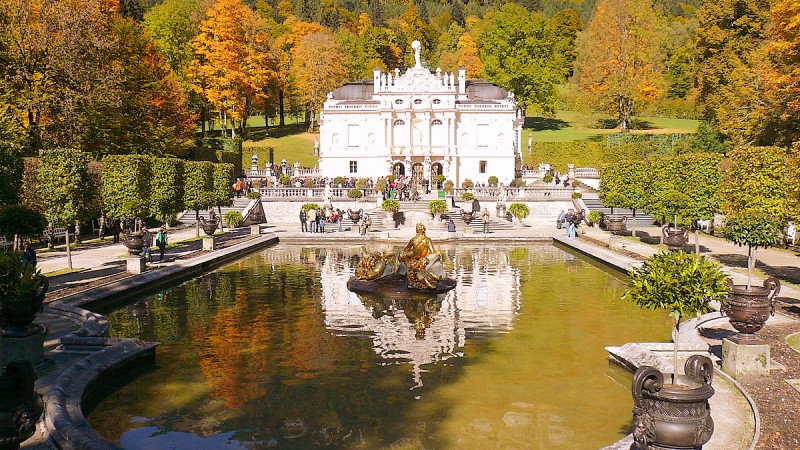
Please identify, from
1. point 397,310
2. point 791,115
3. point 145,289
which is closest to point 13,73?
point 145,289

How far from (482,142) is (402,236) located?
2724cm

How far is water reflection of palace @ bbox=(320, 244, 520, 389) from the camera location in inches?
611

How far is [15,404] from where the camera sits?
25.7ft

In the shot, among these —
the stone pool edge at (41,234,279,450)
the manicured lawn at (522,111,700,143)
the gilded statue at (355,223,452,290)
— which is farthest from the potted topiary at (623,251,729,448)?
the manicured lawn at (522,111,700,143)

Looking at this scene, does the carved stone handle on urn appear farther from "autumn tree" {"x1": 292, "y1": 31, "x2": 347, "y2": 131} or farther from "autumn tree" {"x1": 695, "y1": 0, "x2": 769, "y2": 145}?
"autumn tree" {"x1": 292, "y1": 31, "x2": 347, "y2": 131}

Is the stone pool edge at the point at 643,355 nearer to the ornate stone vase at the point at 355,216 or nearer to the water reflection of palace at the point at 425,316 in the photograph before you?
the water reflection of palace at the point at 425,316

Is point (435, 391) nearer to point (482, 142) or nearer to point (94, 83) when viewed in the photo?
point (94, 83)

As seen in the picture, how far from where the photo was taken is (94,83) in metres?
37.9

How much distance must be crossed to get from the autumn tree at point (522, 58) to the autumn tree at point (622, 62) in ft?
24.4

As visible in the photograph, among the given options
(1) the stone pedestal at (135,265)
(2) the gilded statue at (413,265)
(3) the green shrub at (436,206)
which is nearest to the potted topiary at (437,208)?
(3) the green shrub at (436,206)

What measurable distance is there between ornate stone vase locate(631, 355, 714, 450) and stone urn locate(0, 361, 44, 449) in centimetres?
767

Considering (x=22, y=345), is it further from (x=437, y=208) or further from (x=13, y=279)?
(x=437, y=208)

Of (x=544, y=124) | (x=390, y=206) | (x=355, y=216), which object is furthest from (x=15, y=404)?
(x=544, y=124)

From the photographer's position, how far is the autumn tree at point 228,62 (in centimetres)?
7044
